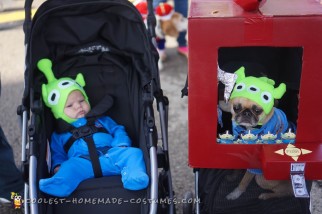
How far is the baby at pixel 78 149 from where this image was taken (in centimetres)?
204

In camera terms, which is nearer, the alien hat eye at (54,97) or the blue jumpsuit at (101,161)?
the blue jumpsuit at (101,161)

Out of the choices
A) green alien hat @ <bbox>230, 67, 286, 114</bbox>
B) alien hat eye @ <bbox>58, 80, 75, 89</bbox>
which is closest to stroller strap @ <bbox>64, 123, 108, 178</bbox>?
alien hat eye @ <bbox>58, 80, 75, 89</bbox>

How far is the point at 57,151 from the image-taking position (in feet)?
7.91

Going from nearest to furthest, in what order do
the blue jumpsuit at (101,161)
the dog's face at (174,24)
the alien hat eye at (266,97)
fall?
1. the alien hat eye at (266,97)
2. the blue jumpsuit at (101,161)
3. the dog's face at (174,24)

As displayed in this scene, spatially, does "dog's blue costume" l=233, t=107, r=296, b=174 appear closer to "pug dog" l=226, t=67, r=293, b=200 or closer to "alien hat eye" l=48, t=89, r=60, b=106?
"pug dog" l=226, t=67, r=293, b=200

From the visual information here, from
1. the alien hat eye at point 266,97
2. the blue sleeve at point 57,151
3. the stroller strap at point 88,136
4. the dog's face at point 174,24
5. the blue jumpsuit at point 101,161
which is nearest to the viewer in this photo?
the alien hat eye at point 266,97

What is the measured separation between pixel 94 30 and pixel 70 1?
0.66 feet

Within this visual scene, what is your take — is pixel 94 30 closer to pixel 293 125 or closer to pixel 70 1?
pixel 70 1

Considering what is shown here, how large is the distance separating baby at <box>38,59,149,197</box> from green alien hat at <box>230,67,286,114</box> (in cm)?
58

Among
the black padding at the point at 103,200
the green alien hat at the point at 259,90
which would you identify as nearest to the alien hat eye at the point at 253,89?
the green alien hat at the point at 259,90

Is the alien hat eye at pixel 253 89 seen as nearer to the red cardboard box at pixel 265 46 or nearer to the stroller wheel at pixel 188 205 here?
the red cardboard box at pixel 265 46

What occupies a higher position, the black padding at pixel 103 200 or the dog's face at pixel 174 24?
the dog's face at pixel 174 24

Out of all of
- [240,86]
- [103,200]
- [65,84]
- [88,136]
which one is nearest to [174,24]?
[65,84]

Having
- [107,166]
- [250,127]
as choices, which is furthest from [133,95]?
[250,127]
